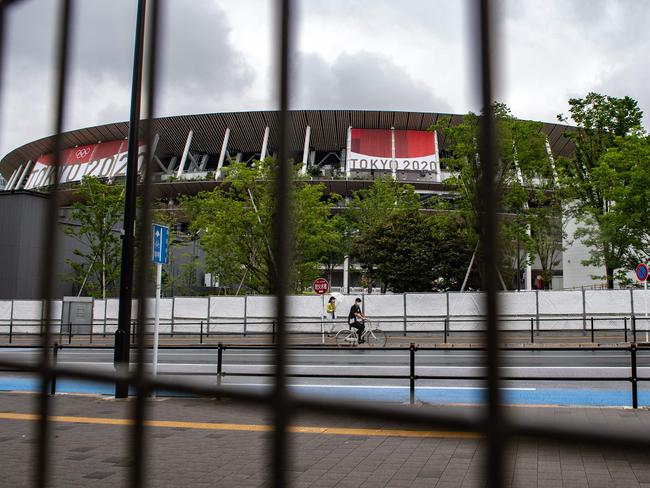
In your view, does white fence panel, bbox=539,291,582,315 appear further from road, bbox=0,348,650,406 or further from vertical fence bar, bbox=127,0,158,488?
vertical fence bar, bbox=127,0,158,488

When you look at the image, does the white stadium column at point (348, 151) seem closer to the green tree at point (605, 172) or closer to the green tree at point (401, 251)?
the green tree at point (401, 251)

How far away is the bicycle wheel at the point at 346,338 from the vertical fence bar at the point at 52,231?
16.2 m

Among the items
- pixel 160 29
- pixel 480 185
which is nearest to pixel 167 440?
pixel 160 29

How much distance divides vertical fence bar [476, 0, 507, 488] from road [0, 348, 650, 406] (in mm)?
5419

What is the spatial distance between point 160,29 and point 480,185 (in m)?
0.92

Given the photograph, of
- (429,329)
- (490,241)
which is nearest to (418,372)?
(429,329)

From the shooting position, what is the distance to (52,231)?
65.1 inches

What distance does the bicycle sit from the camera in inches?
721

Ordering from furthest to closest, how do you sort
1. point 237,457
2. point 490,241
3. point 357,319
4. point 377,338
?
point 377,338 < point 357,319 < point 237,457 < point 490,241

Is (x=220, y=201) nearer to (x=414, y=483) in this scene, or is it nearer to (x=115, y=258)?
(x=115, y=258)

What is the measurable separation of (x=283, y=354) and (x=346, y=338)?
17943mm

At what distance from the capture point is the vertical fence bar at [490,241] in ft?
2.27

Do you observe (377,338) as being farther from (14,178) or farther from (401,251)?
(14,178)

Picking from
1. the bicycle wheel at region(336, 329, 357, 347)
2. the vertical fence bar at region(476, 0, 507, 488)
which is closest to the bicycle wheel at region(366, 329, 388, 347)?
the bicycle wheel at region(336, 329, 357, 347)
